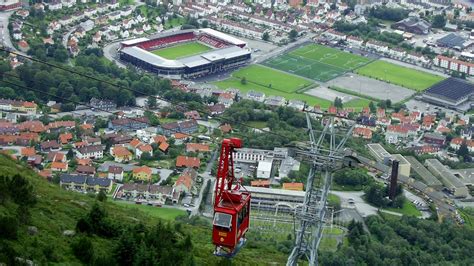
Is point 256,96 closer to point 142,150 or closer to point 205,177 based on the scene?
point 142,150

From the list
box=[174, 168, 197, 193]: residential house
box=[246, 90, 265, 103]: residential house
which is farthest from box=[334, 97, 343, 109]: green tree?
box=[174, 168, 197, 193]: residential house

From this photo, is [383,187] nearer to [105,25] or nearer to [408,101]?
[408,101]

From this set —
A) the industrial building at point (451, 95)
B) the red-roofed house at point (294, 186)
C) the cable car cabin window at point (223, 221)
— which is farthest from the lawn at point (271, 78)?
the cable car cabin window at point (223, 221)

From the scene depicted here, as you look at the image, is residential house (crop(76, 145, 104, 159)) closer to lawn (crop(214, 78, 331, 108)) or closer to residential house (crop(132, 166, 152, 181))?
residential house (crop(132, 166, 152, 181))

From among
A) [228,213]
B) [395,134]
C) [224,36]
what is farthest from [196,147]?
[228,213]

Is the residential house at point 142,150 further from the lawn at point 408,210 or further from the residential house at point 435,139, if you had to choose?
the residential house at point 435,139

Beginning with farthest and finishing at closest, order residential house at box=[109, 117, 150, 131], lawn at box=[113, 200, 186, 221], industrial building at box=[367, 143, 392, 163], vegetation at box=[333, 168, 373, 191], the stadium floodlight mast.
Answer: residential house at box=[109, 117, 150, 131] → industrial building at box=[367, 143, 392, 163] → vegetation at box=[333, 168, 373, 191] → lawn at box=[113, 200, 186, 221] → the stadium floodlight mast
